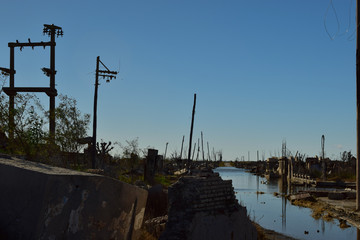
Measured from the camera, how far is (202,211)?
22.1 ft

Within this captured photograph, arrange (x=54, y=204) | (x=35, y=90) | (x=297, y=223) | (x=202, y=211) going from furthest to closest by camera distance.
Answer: (x=35, y=90) → (x=297, y=223) → (x=202, y=211) → (x=54, y=204)

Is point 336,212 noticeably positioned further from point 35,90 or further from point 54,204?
point 54,204

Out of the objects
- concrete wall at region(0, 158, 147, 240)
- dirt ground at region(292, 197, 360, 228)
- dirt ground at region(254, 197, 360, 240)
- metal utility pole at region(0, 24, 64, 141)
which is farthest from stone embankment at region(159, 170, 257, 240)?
metal utility pole at region(0, 24, 64, 141)

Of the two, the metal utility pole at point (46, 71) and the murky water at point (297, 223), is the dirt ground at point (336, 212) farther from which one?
the metal utility pole at point (46, 71)

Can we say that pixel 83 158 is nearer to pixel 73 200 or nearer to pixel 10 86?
pixel 10 86

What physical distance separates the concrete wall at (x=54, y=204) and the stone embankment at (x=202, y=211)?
5.77ft

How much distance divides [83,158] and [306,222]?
1367 centimetres

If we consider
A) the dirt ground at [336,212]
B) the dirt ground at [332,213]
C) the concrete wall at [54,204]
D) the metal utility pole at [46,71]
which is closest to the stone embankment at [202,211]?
the concrete wall at [54,204]

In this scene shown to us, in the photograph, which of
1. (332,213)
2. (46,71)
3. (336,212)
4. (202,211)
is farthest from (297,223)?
(46,71)

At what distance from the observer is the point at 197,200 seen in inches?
265

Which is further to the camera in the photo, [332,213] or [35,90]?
[35,90]

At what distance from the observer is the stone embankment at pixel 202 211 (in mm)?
6530

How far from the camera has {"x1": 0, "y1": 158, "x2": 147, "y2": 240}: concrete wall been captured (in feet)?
13.8

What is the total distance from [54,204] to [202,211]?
3.11 m
